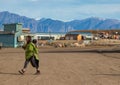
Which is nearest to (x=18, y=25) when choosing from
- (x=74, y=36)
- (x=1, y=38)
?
(x=1, y=38)

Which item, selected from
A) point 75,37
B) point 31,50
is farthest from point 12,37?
point 31,50

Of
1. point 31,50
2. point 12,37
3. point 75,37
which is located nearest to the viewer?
point 31,50

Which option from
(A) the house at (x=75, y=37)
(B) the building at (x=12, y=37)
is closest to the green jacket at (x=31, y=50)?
(B) the building at (x=12, y=37)

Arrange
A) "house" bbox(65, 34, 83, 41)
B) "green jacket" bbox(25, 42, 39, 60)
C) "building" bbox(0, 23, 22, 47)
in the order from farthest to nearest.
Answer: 1. "house" bbox(65, 34, 83, 41)
2. "building" bbox(0, 23, 22, 47)
3. "green jacket" bbox(25, 42, 39, 60)

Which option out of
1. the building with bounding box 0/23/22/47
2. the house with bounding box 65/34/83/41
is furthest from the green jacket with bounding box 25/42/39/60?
the house with bounding box 65/34/83/41

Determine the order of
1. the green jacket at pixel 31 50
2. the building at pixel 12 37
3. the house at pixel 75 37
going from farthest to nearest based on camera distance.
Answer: the house at pixel 75 37 < the building at pixel 12 37 < the green jacket at pixel 31 50

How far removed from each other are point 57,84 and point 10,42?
6723 centimetres

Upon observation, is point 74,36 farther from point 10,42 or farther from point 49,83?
point 49,83

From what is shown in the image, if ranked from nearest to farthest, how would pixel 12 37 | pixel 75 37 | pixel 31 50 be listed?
pixel 31 50 < pixel 12 37 < pixel 75 37

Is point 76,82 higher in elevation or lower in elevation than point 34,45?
lower

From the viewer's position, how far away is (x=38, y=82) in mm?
14820

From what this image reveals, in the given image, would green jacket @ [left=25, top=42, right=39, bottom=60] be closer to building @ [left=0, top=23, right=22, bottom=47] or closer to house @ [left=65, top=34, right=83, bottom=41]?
building @ [left=0, top=23, right=22, bottom=47]

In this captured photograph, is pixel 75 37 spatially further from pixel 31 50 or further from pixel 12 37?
pixel 31 50

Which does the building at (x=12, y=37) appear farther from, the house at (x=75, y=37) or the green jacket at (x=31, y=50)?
the green jacket at (x=31, y=50)
